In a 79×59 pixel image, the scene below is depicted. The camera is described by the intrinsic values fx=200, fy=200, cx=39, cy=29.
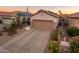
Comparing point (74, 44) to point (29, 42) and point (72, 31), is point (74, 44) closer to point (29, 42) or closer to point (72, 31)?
point (72, 31)

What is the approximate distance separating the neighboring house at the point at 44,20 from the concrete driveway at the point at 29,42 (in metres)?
0.06

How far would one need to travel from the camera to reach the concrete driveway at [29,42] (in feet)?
7.12

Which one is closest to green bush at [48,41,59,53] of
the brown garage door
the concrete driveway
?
the concrete driveway

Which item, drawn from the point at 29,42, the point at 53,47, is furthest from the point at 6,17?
the point at 53,47

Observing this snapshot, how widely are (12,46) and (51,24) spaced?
0.49 metres

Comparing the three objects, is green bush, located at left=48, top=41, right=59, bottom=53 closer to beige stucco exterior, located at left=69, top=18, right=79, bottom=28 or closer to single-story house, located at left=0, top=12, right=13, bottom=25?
beige stucco exterior, located at left=69, top=18, right=79, bottom=28

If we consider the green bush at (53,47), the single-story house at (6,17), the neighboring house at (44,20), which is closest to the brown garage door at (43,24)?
the neighboring house at (44,20)

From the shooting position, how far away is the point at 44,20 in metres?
2.18

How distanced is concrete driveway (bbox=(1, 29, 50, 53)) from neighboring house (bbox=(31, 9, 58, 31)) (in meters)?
0.06

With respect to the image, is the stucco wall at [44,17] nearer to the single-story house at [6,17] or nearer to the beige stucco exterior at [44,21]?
the beige stucco exterior at [44,21]

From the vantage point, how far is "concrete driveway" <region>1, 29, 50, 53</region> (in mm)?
2170

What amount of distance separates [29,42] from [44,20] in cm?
29
